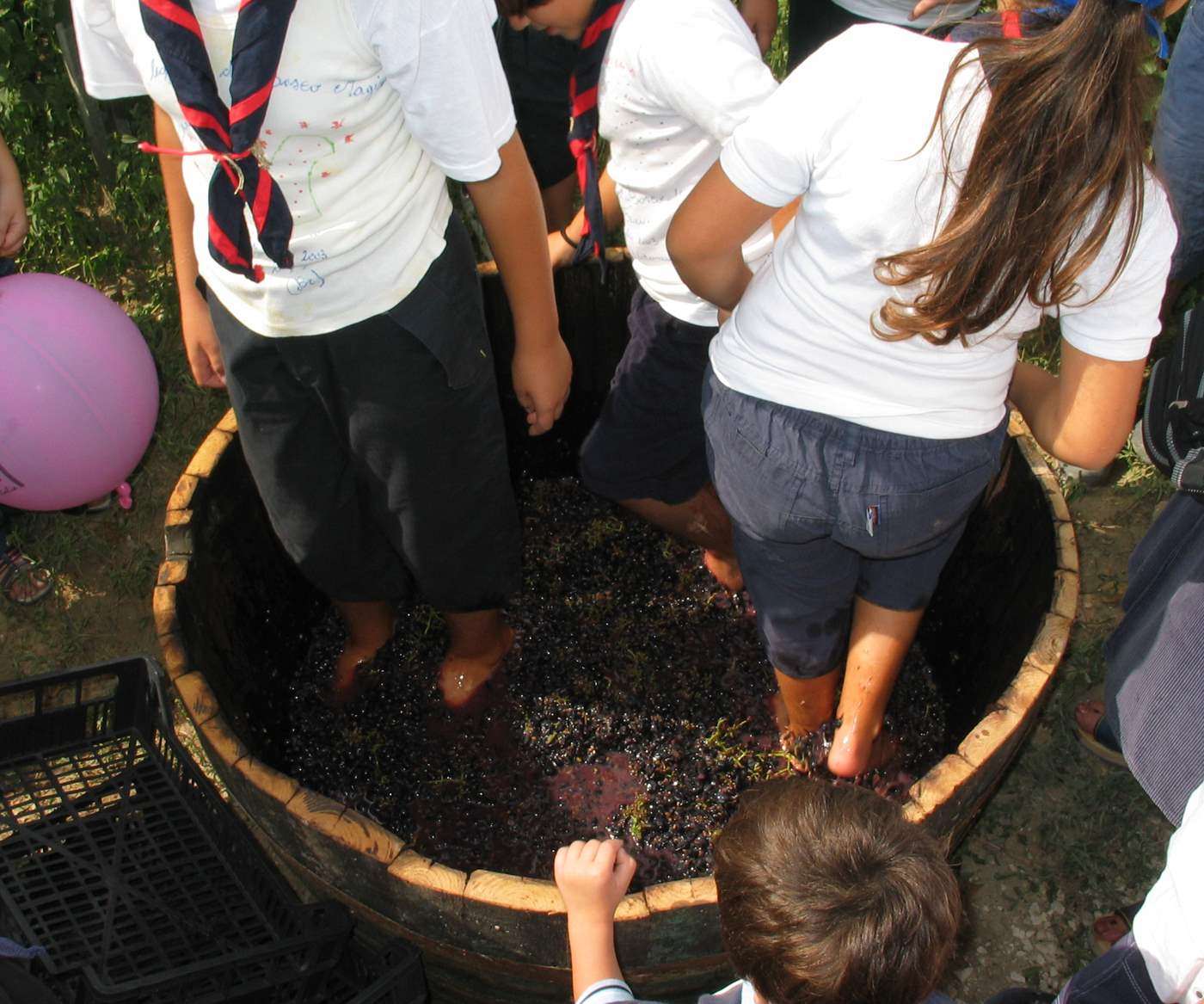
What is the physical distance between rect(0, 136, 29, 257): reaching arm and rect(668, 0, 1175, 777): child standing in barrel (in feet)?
4.34

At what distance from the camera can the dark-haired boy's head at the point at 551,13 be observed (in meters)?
1.63

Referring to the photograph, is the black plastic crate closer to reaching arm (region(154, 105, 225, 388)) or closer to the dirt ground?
reaching arm (region(154, 105, 225, 388))

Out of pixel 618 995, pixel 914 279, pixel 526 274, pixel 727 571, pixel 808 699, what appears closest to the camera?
pixel 914 279

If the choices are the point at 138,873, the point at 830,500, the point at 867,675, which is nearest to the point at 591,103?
the point at 830,500

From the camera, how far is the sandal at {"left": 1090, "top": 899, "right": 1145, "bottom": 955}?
6.72 ft

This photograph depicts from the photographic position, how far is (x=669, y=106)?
1601mm

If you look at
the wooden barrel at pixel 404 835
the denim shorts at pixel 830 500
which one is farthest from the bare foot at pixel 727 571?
the denim shorts at pixel 830 500

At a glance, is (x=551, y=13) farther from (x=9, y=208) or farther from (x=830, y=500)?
(x=9, y=208)

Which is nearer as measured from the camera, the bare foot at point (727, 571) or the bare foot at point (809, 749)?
the bare foot at point (809, 749)

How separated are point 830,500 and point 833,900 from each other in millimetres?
553

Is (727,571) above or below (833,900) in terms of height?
below

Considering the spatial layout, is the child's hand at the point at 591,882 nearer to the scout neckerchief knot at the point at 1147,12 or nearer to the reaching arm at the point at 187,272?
the reaching arm at the point at 187,272

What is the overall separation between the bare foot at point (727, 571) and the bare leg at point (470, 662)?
531 mm

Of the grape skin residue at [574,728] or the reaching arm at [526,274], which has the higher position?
the reaching arm at [526,274]
